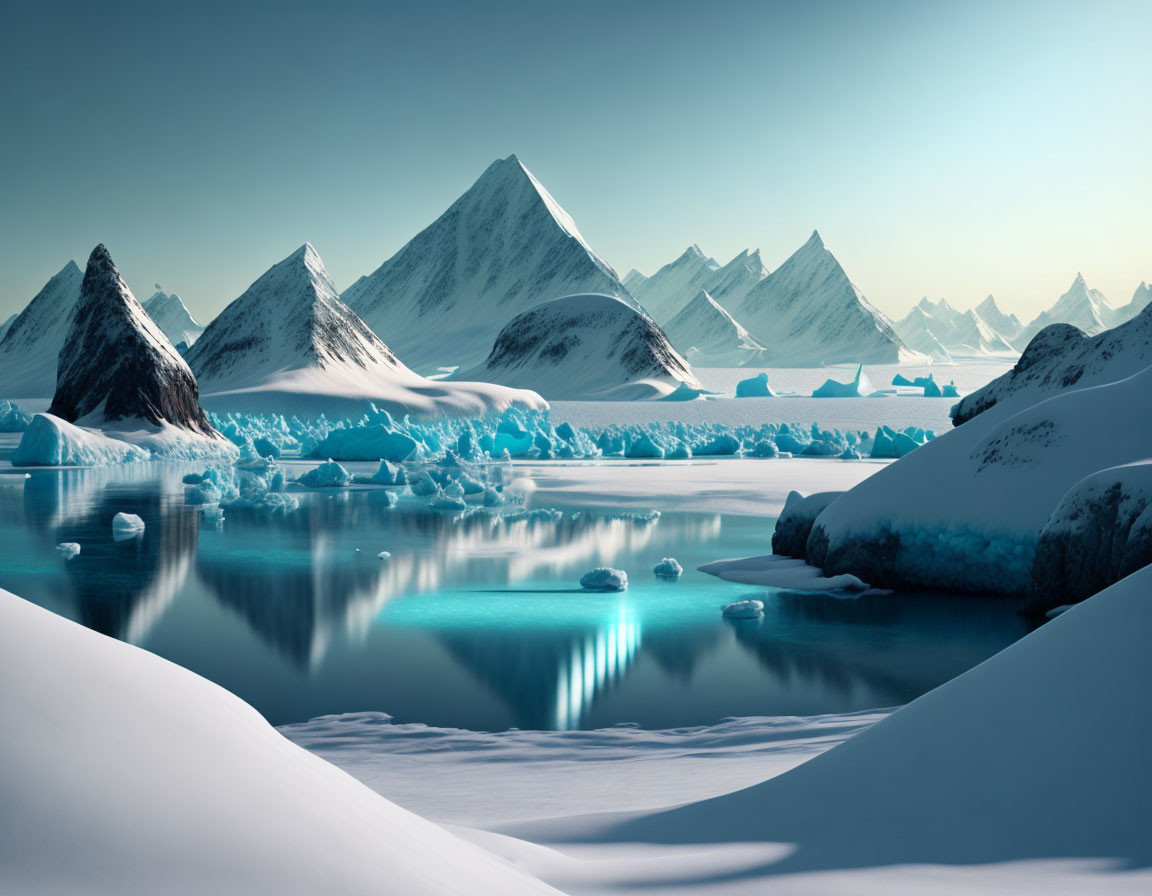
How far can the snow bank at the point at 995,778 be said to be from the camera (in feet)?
9.06

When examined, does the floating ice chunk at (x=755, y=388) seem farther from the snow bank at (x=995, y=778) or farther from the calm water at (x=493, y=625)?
the snow bank at (x=995, y=778)

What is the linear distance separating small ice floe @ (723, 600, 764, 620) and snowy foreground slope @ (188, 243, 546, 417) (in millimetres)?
38219

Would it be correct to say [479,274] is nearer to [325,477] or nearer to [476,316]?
[476,316]

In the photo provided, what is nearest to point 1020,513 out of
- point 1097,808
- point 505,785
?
point 505,785

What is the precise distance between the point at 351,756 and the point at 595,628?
3.35 meters

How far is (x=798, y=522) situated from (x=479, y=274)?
115036 mm

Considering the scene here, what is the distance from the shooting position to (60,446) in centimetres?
2597

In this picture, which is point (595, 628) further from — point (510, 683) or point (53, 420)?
point (53, 420)

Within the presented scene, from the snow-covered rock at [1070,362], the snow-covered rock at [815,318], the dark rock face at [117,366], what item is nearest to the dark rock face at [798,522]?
the snow-covered rock at [1070,362]

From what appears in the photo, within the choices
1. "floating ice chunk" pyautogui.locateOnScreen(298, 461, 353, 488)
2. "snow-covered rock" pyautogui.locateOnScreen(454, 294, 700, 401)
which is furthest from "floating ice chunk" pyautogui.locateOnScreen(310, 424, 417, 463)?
"snow-covered rock" pyautogui.locateOnScreen(454, 294, 700, 401)

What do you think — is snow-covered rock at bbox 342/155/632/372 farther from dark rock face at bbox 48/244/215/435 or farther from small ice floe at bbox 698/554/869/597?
small ice floe at bbox 698/554/869/597

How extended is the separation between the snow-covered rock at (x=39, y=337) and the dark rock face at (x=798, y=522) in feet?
247

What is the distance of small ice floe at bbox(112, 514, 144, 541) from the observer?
46.2 ft

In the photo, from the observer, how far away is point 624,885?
2.46 m
